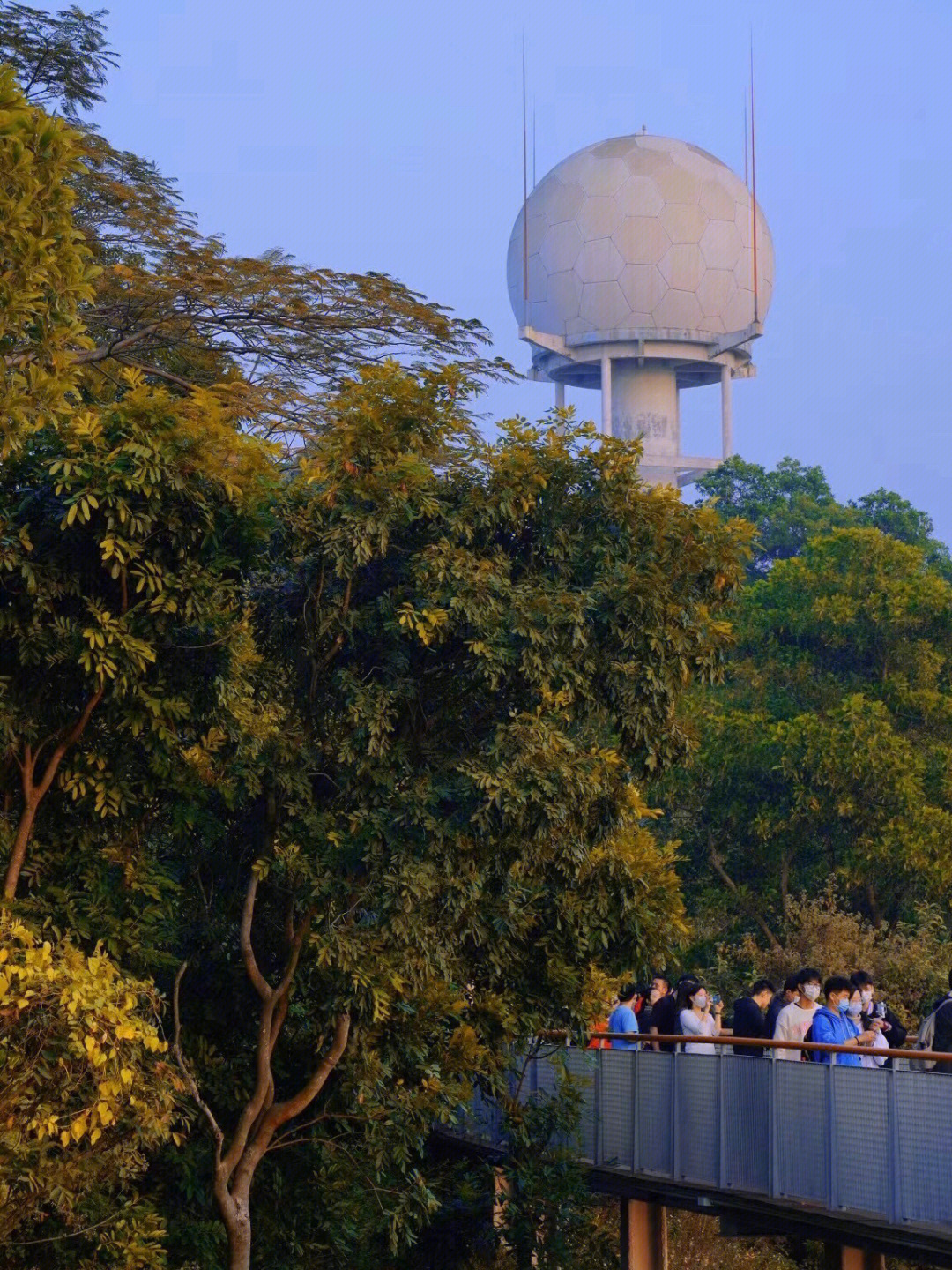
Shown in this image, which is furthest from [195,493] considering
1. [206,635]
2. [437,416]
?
[437,416]

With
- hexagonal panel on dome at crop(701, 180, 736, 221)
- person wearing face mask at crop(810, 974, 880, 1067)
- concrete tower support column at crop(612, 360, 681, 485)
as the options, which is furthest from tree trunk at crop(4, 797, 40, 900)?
concrete tower support column at crop(612, 360, 681, 485)

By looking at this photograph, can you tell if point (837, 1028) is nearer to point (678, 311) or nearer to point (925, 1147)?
point (925, 1147)

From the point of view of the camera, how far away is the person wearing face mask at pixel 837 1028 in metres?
14.0

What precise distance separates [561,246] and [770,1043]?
5299cm

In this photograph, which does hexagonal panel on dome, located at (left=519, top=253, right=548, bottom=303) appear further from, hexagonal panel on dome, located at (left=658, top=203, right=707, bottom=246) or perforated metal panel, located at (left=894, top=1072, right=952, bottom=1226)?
perforated metal panel, located at (left=894, top=1072, right=952, bottom=1226)

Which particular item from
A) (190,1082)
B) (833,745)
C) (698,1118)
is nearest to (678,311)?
(833,745)

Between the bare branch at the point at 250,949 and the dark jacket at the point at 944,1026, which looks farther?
the bare branch at the point at 250,949

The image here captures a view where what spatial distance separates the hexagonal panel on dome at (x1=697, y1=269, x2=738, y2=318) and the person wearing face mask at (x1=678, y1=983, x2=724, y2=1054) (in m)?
50.3

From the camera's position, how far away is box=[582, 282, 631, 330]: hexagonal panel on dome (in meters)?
64.1

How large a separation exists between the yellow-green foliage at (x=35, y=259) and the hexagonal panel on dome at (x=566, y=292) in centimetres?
5414

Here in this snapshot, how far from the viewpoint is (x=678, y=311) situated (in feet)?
212

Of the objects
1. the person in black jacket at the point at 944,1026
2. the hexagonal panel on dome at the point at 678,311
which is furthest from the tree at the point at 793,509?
the person in black jacket at the point at 944,1026

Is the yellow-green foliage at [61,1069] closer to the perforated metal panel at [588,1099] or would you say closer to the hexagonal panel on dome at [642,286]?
the perforated metal panel at [588,1099]

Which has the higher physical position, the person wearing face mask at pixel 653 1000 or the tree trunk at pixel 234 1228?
the person wearing face mask at pixel 653 1000
